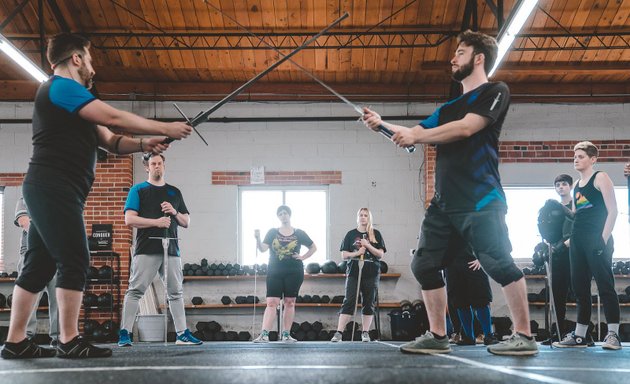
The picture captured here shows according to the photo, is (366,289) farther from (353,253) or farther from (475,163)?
(475,163)

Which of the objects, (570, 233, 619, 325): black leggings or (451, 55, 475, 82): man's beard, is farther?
(570, 233, 619, 325): black leggings

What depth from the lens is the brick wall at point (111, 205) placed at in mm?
9633

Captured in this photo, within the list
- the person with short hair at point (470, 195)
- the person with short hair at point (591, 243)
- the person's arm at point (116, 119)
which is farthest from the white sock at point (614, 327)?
the person's arm at point (116, 119)

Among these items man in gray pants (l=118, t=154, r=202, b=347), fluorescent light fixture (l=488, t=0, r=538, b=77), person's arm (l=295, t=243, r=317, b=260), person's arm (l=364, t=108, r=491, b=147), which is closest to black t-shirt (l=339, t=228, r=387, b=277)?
person's arm (l=295, t=243, r=317, b=260)

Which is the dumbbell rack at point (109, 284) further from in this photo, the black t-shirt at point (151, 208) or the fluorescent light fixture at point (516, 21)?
the fluorescent light fixture at point (516, 21)

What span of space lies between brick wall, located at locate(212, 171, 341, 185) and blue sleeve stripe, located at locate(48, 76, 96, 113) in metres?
6.96

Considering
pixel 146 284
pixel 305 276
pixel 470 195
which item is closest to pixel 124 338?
pixel 146 284

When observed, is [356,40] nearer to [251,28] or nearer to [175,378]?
[251,28]

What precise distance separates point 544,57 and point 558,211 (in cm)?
558

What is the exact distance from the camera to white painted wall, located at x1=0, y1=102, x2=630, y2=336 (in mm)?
9914

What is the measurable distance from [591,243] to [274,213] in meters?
5.89

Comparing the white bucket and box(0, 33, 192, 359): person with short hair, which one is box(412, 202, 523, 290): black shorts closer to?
box(0, 33, 192, 359): person with short hair

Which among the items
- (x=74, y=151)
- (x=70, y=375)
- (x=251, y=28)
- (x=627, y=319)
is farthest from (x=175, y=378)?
(x=627, y=319)

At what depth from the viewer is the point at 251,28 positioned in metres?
9.16
